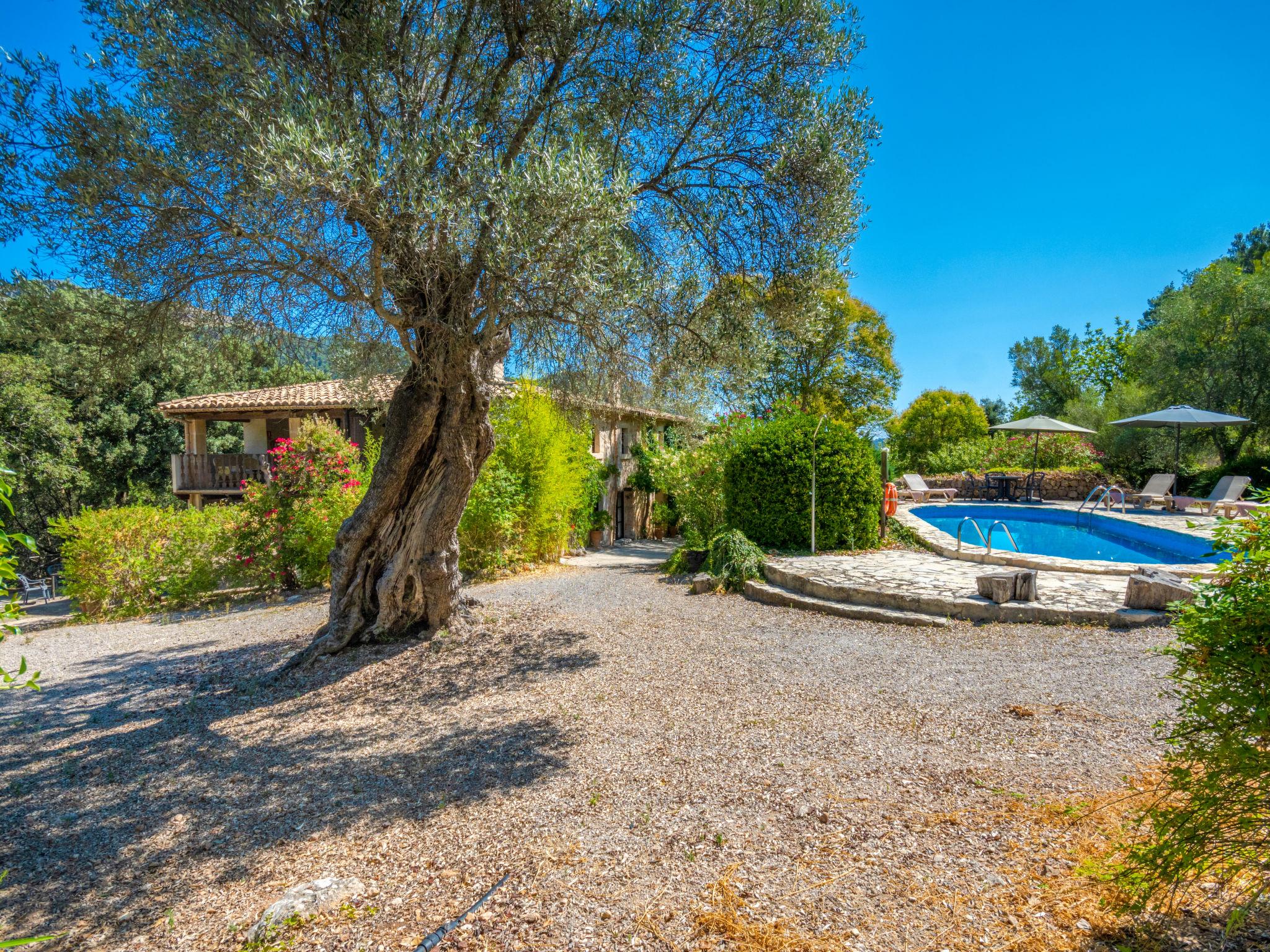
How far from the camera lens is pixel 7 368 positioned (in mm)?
18422

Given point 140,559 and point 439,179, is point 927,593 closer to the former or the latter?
point 439,179

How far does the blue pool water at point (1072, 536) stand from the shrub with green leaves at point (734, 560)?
425 centimetres

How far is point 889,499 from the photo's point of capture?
1174cm

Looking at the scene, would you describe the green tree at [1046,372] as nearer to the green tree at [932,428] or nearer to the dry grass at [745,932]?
the green tree at [932,428]

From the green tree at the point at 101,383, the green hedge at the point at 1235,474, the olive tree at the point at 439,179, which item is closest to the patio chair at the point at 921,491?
the green hedge at the point at 1235,474

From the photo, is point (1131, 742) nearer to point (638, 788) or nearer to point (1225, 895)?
point (1225, 895)

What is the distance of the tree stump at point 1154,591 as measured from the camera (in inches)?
244

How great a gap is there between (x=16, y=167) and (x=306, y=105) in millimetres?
2548

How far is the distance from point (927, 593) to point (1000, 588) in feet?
2.51

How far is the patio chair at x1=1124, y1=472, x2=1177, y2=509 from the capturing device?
17312 mm

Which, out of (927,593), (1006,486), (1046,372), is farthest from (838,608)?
(1046,372)

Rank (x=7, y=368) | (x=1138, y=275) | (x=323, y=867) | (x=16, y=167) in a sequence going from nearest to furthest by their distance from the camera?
(x=323, y=867) < (x=16, y=167) < (x=7, y=368) < (x=1138, y=275)

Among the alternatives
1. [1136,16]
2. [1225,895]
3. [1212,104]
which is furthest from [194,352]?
[1212,104]

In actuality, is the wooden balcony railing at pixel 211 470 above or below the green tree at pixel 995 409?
below
